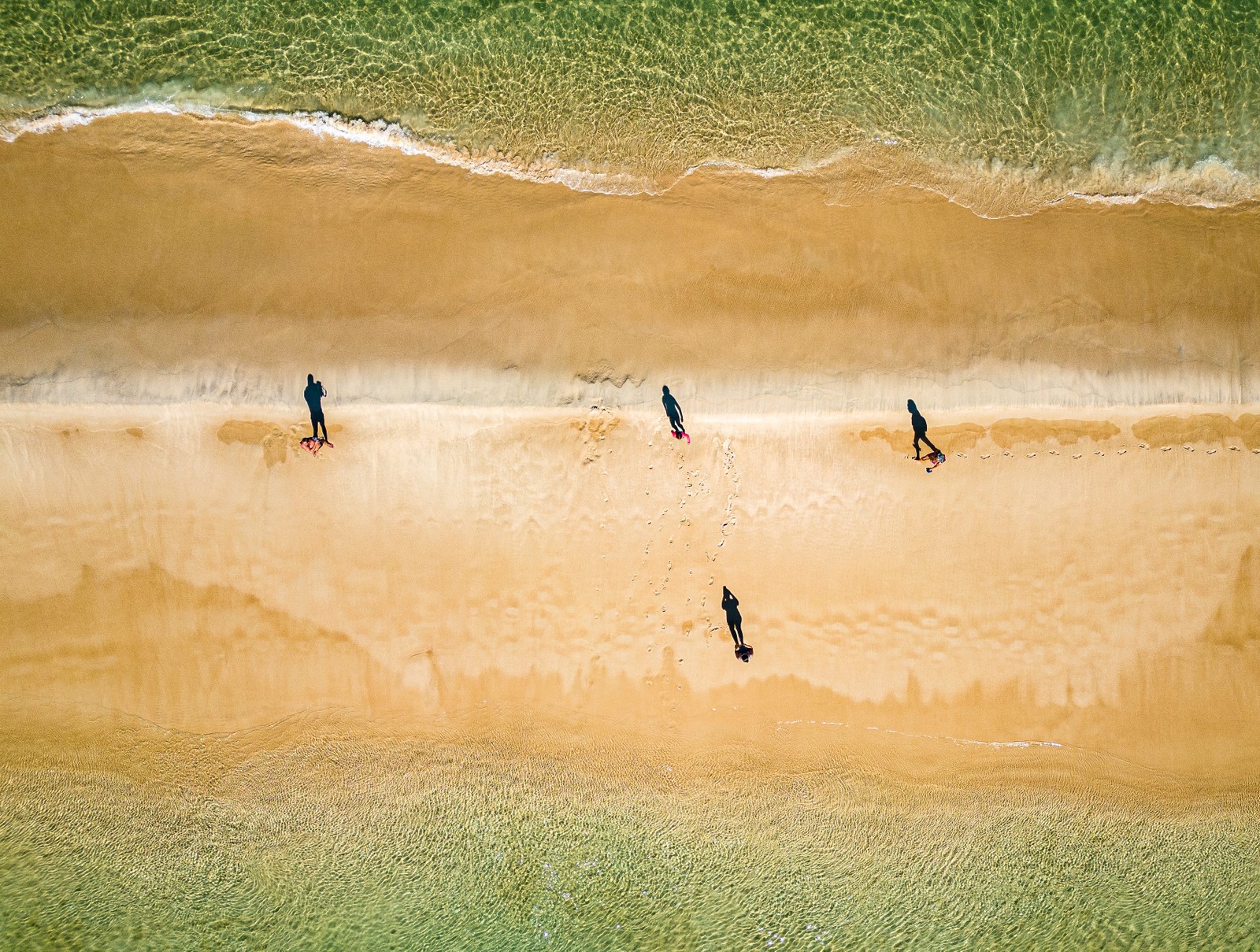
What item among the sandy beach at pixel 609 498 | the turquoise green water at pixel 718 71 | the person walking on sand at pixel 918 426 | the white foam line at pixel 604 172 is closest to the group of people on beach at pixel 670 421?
the person walking on sand at pixel 918 426

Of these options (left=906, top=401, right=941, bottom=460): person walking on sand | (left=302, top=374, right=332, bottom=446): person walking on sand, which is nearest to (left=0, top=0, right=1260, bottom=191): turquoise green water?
(left=906, top=401, right=941, bottom=460): person walking on sand

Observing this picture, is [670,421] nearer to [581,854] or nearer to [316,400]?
[316,400]

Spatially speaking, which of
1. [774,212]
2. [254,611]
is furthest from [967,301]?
[254,611]

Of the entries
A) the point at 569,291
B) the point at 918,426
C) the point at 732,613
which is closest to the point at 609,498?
the point at 732,613

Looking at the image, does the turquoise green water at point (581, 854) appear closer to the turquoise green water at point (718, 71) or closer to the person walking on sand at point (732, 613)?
the person walking on sand at point (732, 613)

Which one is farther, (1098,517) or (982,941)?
(982,941)

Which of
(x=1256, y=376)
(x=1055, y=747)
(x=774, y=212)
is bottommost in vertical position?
(x=1055, y=747)

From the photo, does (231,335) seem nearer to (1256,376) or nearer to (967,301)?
(967,301)
